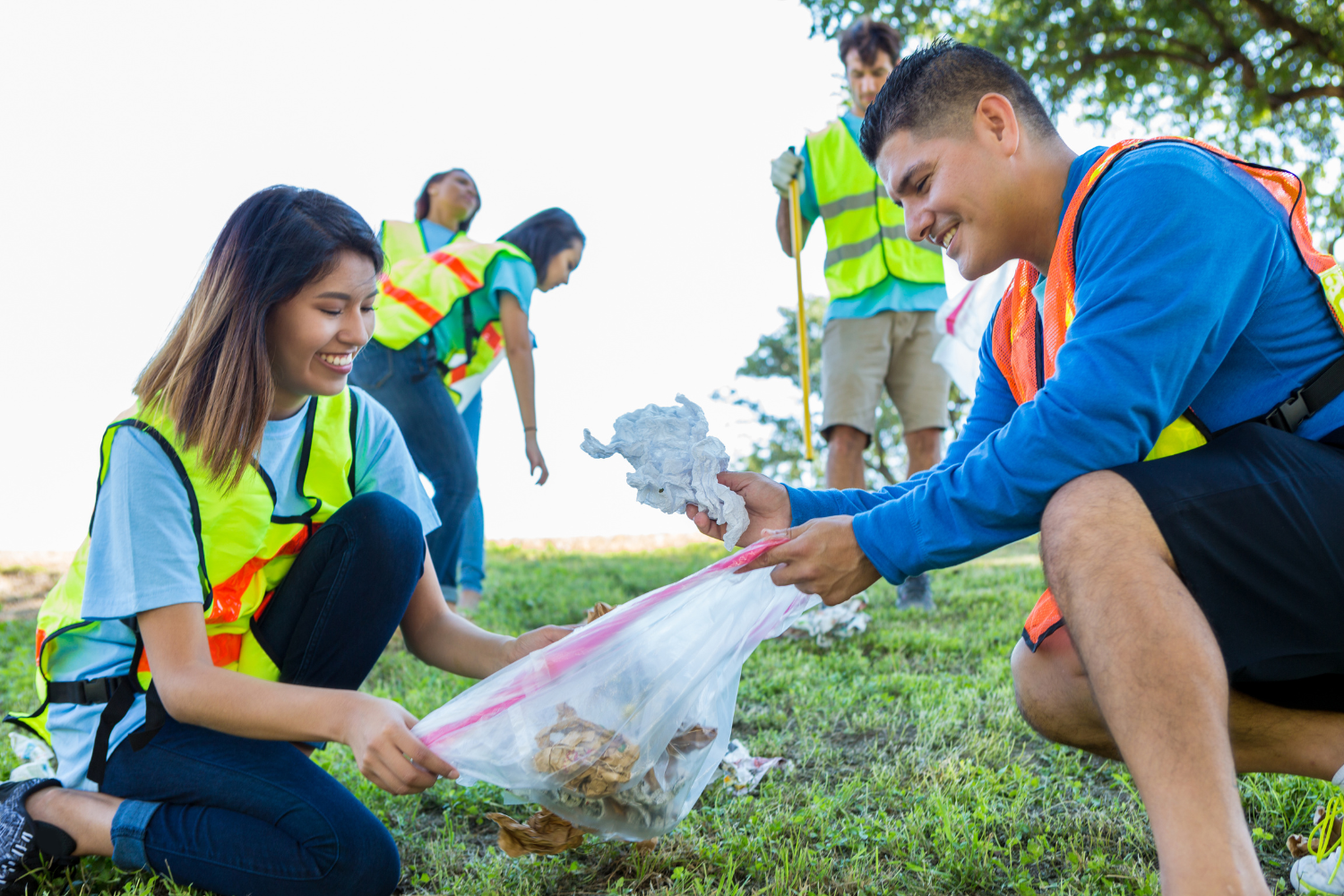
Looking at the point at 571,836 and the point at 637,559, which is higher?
the point at 571,836

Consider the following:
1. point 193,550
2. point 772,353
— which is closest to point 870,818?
point 193,550

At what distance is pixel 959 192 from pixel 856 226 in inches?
86.3

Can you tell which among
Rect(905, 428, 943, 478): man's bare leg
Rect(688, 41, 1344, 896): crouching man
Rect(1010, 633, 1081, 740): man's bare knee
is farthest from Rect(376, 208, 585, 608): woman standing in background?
Rect(1010, 633, 1081, 740): man's bare knee

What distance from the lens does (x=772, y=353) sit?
16.2m

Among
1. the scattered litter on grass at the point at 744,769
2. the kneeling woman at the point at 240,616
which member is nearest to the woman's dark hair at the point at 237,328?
the kneeling woman at the point at 240,616

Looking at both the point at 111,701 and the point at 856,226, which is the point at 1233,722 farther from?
the point at 856,226

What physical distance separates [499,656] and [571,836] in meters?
0.33

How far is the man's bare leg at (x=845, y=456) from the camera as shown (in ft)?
11.4

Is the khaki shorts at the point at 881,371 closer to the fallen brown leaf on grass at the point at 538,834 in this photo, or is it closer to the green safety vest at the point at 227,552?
the green safety vest at the point at 227,552

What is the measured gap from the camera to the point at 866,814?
1.69 metres

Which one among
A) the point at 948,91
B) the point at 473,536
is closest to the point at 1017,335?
the point at 948,91

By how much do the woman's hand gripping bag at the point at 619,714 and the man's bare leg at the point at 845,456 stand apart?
2.01m

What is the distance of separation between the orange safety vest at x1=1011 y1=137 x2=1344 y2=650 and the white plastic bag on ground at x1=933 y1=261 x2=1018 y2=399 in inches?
77.7

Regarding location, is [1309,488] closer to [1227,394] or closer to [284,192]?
[1227,394]
